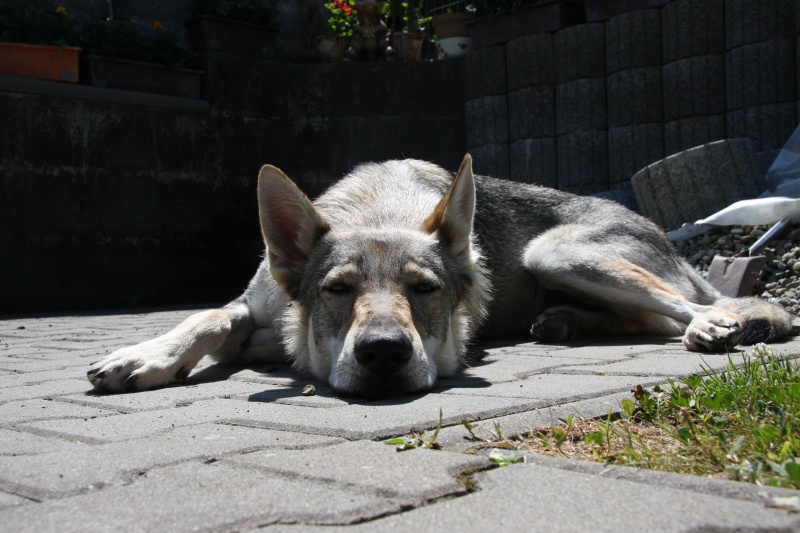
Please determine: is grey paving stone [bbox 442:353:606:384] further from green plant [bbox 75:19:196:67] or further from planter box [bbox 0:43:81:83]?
green plant [bbox 75:19:196:67]

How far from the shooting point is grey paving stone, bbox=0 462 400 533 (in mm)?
1499

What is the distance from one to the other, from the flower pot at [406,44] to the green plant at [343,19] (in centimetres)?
60

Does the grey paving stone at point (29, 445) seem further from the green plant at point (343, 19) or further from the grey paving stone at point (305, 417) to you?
the green plant at point (343, 19)

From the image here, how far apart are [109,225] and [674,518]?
8.42m

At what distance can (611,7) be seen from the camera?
8.61 meters

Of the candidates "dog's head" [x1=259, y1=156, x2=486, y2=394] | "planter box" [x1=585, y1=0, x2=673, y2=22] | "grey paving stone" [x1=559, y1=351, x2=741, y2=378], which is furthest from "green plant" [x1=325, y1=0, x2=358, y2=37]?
"grey paving stone" [x1=559, y1=351, x2=741, y2=378]

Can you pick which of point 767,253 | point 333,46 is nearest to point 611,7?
point 767,253

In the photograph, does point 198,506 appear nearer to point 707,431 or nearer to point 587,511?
point 587,511

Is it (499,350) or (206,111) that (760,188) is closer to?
(499,350)

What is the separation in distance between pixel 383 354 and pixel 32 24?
729 centimetres

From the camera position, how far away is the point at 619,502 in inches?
60.5

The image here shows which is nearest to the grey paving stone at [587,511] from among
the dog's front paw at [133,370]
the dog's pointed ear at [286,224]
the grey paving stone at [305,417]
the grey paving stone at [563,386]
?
the grey paving stone at [305,417]

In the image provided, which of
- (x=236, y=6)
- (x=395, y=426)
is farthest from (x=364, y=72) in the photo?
(x=395, y=426)

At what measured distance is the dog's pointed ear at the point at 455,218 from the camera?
3.89m
